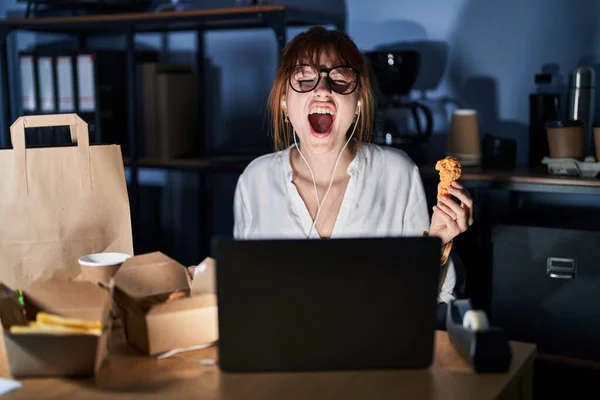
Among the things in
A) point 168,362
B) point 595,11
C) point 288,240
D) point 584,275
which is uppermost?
point 595,11

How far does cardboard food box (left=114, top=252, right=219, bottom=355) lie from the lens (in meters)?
1.26

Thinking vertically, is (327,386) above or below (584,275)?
above

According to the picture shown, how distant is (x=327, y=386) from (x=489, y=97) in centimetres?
202

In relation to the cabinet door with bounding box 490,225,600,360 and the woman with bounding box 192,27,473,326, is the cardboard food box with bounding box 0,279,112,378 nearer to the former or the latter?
the woman with bounding box 192,27,473,326

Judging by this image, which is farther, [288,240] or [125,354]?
[125,354]

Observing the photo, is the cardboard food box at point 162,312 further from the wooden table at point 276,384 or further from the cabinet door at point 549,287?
the cabinet door at point 549,287

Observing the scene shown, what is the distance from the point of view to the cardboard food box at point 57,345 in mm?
1156

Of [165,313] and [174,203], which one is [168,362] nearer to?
[165,313]

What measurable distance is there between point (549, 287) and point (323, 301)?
5.21 feet

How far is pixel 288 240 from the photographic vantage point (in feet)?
3.59

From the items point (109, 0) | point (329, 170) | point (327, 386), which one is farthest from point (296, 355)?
point (109, 0)

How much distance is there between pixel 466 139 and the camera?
2.75 meters

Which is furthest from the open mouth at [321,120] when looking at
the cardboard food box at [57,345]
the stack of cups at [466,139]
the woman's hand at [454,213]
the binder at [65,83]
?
the binder at [65,83]

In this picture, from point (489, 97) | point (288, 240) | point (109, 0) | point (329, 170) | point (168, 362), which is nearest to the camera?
point (288, 240)
